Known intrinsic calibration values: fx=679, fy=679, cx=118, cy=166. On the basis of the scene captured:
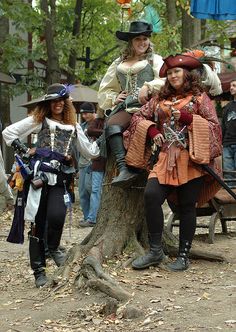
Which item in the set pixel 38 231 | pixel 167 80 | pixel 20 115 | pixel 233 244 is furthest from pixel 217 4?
pixel 20 115

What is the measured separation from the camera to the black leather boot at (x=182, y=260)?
607 cm

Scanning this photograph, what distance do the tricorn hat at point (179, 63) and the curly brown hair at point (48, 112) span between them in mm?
961

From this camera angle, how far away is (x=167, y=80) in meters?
6.04

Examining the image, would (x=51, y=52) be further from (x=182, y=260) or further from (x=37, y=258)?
(x=182, y=260)

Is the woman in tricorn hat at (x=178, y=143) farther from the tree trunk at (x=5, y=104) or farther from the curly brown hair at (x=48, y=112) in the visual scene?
the tree trunk at (x=5, y=104)

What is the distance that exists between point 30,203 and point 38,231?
0.32m

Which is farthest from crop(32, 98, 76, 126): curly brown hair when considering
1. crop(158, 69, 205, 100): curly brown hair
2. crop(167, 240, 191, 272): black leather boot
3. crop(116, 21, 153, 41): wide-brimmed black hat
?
crop(167, 240, 191, 272): black leather boot

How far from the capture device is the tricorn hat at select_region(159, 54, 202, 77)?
596cm

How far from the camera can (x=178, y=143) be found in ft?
19.5

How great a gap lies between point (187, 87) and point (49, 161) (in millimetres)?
1427

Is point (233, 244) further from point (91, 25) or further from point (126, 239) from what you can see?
point (91, 25)

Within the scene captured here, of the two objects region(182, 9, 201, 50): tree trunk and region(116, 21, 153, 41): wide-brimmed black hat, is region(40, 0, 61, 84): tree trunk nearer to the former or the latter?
region(182, 9, 201, 50): tree trunk

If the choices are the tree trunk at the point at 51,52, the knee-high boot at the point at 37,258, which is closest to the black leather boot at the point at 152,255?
the knee-high boot at the point at 37,258

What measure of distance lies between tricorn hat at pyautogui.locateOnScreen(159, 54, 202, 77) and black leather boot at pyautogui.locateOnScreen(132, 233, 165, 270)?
1.46 meters
